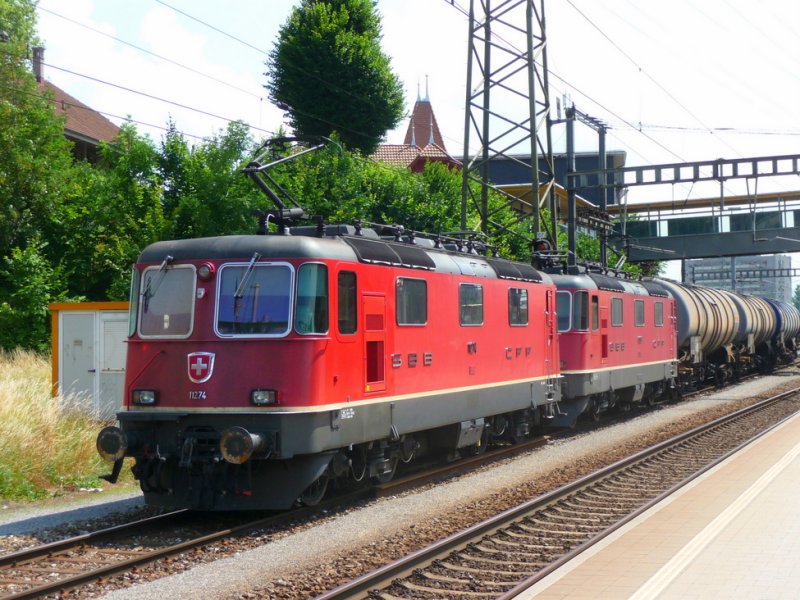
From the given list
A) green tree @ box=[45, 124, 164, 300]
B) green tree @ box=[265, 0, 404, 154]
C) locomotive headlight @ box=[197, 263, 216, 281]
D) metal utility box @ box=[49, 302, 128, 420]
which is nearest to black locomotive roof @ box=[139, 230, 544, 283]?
locomotive headlight @ box=[197, 263, 216, 281]

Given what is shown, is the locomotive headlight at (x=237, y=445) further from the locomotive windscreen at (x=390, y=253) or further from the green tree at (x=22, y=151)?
the green tree at (x=22, y=151)

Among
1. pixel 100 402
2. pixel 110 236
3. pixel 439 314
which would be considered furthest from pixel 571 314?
pixel 110 236

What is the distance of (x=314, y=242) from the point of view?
1118cm

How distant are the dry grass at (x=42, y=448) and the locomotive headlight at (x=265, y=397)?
378cm

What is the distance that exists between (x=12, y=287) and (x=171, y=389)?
21.8 metres

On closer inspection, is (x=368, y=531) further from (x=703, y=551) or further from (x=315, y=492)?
(x=703, y=551)

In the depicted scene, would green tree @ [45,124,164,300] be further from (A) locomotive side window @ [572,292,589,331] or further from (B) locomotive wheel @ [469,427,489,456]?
(B) locomotive wheel @ [469,427,489,456]

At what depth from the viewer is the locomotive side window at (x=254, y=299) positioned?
35.8 ft

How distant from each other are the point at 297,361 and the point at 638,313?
51.1ft

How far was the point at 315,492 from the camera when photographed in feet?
38.4

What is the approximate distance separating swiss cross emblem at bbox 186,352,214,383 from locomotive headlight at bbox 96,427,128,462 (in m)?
0.98

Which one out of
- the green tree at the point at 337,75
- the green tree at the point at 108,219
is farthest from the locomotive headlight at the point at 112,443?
the green tree at the point at 337,75

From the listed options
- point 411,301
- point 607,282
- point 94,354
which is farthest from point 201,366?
point 607,282

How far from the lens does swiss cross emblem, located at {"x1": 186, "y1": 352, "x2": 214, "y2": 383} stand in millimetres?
10922
